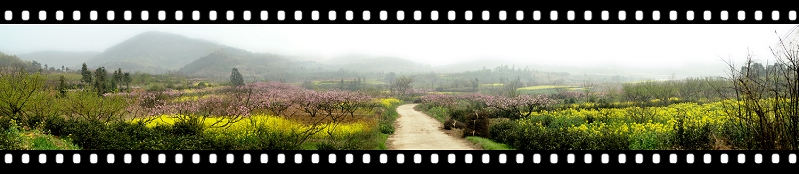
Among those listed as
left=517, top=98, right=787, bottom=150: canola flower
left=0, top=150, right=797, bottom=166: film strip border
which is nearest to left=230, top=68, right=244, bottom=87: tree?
left=0, top=150, right=797, bottom=166: film strip border

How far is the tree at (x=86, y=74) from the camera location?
58.5 ft

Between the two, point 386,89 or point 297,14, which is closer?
point 297,14

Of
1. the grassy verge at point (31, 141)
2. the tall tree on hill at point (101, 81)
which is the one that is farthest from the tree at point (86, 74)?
the grassy verge at point (31, 141)

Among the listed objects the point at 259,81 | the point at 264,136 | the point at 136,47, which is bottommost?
the point at 264,136

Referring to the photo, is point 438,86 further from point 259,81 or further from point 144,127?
point 144,127

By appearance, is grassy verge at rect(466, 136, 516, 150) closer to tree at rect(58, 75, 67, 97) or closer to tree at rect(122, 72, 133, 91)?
tree at rect(122, 72, 133, 91)

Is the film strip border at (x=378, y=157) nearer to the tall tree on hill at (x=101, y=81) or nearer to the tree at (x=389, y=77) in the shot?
the tall tree on hill at (x=101, y=81)

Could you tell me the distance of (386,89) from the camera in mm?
32250

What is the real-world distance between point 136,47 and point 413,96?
2259 centimetres

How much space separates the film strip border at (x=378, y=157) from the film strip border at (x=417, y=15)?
85.4 inches

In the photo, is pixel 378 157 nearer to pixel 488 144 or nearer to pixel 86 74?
pixel 488 144

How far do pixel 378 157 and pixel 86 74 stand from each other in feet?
60.3

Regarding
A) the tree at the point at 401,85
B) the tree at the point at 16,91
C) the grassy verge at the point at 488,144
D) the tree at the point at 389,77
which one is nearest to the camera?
the grassy verge at the point at 488,144

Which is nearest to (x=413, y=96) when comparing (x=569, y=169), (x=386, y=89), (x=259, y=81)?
(x=386, y=89)
